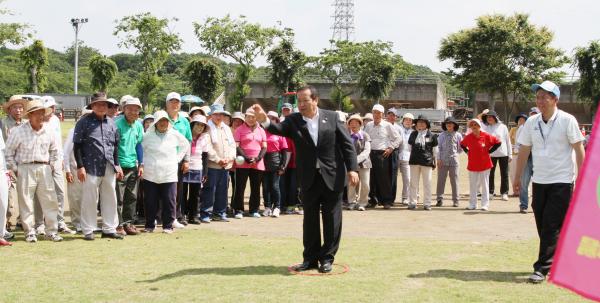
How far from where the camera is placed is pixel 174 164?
9.68m

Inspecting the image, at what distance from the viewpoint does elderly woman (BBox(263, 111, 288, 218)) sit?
11.9 m

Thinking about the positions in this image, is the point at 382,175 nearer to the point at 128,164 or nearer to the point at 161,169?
the point at 161,169

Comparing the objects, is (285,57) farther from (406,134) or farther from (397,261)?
(397,261)

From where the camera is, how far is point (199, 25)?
59.7 meters

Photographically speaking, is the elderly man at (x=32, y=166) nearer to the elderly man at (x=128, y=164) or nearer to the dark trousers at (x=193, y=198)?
the elderly man at (x=128, y=164)

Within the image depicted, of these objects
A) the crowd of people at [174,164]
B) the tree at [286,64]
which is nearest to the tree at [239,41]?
the tree at [286,64]

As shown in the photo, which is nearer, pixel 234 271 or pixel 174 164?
pixel 234 271

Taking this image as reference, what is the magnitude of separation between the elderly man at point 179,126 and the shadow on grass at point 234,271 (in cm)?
339

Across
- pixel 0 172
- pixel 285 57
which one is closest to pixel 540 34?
pixel 285 57

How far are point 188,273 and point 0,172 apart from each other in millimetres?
3136

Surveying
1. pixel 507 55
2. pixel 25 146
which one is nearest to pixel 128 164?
pixel 25 146

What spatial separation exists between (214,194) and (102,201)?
2.50 metres

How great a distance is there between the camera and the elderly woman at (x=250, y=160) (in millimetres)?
11523

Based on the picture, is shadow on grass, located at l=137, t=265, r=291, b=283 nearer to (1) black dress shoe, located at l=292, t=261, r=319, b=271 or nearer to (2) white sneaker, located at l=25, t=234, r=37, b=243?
(1) black dress shoe, located at l=292, t=261, r=319, b=271
